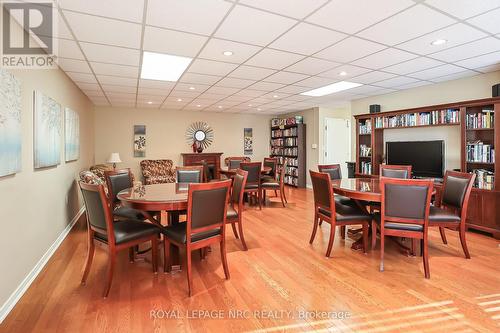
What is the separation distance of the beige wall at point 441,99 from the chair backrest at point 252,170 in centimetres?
284

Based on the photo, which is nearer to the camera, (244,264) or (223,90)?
(244,264)

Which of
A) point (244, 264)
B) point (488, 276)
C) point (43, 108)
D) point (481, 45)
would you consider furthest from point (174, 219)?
point (481, 45)

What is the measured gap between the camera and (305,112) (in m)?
7.91

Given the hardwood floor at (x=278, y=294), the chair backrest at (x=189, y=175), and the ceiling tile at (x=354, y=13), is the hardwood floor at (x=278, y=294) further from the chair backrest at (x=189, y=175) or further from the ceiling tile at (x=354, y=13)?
the ceiling tile at (x=354, y=13)

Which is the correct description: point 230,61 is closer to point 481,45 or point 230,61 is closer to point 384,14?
point 384,14

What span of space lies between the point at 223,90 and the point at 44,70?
113 inches

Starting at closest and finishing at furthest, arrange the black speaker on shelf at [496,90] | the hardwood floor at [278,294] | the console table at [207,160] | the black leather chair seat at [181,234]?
1. the hardwood floor at [278,294]
2. the black leather chair seat at [181,234]
3. the black speaker on shelf at [496,90]
4. the console table at [207,160]

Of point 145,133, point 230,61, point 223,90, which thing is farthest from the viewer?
point 145,133

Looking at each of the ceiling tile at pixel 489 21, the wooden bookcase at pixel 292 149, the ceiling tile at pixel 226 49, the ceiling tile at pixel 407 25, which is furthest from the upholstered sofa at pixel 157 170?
the ceiling tile at pixel 489 21

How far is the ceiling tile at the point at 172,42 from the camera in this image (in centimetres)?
266

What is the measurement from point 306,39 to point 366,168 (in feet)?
12.5

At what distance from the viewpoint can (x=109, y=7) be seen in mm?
2141

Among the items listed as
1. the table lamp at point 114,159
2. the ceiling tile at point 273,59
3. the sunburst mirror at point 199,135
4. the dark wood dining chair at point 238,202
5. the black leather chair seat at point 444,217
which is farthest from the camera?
the sunburst mirror at point 199,135

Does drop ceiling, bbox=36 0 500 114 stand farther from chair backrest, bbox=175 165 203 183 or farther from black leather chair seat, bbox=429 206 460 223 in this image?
black leather chair seat, bbox=429 206 460 223
